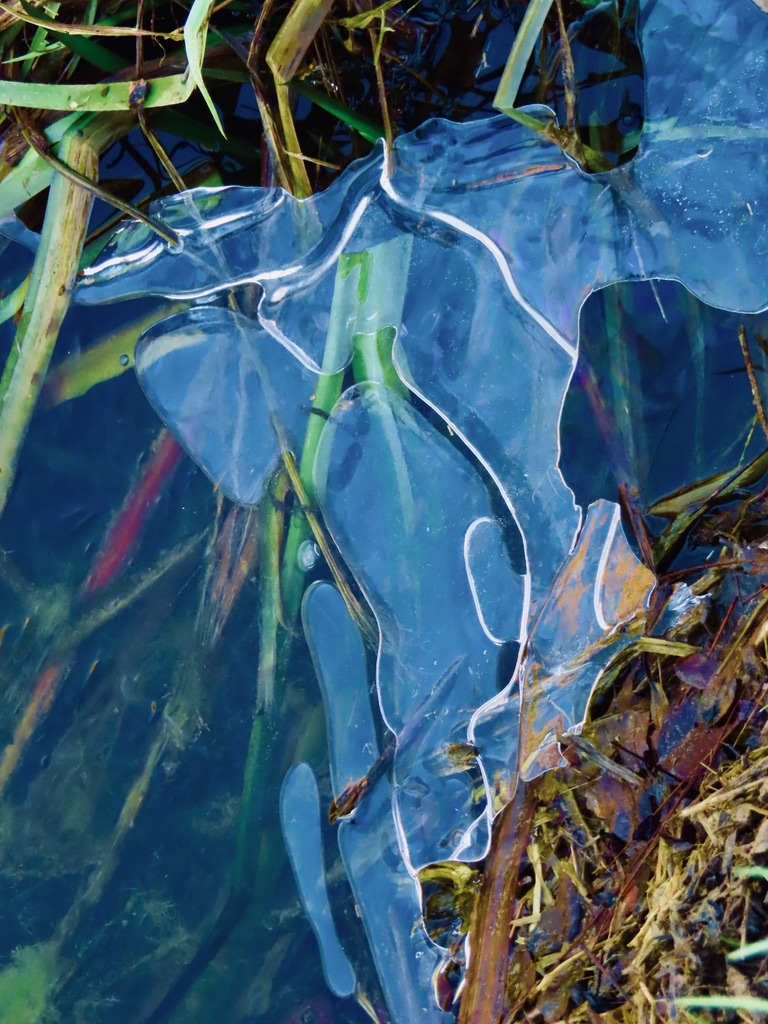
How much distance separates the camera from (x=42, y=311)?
75 centimetres

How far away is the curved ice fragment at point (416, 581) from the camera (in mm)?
735

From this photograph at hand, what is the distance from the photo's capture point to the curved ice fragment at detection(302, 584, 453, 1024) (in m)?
0.75

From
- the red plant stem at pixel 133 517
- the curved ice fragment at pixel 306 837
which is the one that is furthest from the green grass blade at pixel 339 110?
the curved ice fragment at pixel 306 837

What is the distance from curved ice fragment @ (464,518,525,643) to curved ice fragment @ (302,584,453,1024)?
0.12 m

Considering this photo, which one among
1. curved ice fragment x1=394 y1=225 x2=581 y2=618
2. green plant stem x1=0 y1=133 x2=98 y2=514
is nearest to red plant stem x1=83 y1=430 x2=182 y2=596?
green plant stem x1=0 y1=133 x2=98 y2=514

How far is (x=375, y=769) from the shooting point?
0.75m

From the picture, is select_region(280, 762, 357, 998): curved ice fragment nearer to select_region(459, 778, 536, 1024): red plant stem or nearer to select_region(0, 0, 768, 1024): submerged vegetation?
select_region(0, 0, 768, 1024): submerged vegetation

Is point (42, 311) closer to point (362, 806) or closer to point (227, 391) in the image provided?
point (227, 391)

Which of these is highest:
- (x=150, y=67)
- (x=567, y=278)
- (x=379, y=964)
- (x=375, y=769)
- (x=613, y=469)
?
(x=150, y=67)

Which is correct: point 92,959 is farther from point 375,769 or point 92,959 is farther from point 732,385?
point 732,385

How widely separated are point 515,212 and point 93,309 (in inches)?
15.7

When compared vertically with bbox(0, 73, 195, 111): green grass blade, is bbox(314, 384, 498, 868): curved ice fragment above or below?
below

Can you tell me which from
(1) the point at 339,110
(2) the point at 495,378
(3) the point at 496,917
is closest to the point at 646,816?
(3) the point at 496,917

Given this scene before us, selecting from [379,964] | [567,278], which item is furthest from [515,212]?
[379,964]
